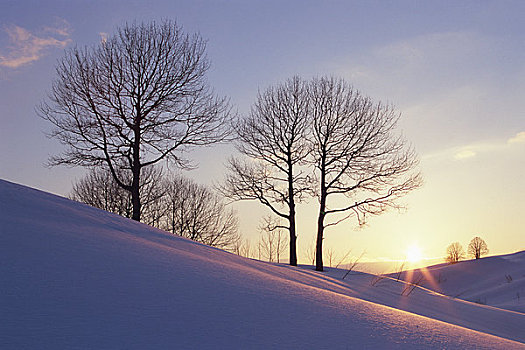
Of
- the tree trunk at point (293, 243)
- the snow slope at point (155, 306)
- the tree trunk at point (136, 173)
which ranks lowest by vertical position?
the snow slope at point (155, 306)

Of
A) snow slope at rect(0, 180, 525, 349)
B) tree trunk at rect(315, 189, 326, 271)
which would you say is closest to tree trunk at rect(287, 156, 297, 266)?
tree trunk at rect(315, 189, 326, 271)

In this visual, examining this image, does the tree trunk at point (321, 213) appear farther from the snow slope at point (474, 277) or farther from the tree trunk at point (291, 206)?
the snow slope at point (474, 277)

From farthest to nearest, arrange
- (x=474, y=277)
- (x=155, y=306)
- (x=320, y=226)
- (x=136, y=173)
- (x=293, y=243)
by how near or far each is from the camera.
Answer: (x=474, y=277), (x=293, y=243), (x=320, y=226), (x=136, y=173), (x=155, y=306)

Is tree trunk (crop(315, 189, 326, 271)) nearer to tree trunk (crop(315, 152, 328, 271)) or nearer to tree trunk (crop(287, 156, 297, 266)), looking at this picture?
tree trunk (crop(315, 152, 328, 271))

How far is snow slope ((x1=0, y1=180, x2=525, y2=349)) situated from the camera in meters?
1.70

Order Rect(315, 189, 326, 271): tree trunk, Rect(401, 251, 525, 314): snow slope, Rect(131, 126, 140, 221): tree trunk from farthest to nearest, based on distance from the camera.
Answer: Rect(401, 251, 525, 314): snow slope
Rect(315, 189, 326, 271): tree trunk
Rect(131, 126, 140, 221): tree trunk

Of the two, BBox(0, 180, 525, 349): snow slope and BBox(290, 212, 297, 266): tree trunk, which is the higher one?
BBox(290, 212, 297, 266): tree trunk

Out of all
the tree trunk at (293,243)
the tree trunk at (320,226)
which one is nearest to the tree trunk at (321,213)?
the tree trunk at (320,226)

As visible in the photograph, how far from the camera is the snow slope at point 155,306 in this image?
1698 mm

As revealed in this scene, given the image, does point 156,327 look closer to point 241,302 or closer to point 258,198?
point 241,302

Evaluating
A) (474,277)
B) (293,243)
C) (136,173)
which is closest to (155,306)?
(136,173)

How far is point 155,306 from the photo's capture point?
6.64ft

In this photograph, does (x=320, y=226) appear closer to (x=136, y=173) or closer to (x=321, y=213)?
(x=321, y=213)

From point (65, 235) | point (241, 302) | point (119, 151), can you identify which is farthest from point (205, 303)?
point (119, 151)
